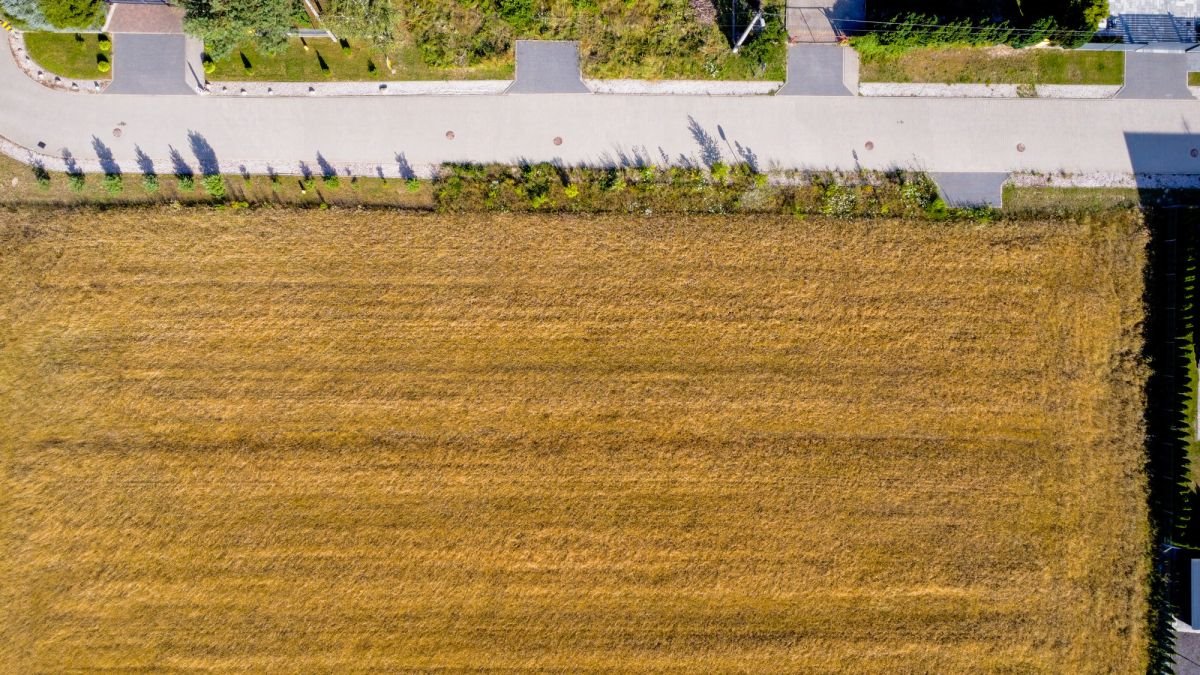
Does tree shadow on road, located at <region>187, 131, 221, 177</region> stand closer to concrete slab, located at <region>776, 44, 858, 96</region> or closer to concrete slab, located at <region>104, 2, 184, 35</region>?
concrete slab, located at <region>104, 2, 184, 35</region>

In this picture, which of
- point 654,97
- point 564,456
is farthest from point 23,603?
point 654,97

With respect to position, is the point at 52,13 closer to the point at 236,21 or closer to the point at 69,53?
the point at 69,53

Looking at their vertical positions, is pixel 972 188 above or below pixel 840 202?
above

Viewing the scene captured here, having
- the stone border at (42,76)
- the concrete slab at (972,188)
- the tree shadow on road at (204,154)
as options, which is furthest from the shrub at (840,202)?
the stone border at (42,76)

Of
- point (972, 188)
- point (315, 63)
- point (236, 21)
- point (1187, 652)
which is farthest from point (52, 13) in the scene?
point (1187, 652)

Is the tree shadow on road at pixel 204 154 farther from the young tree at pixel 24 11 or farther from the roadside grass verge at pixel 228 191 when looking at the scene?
the young tree at pixel 24 11

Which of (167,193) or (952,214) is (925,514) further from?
(167,193)

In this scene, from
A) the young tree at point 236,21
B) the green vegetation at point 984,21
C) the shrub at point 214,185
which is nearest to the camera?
the young tree at point 236,21
